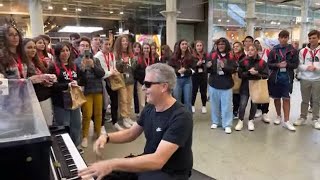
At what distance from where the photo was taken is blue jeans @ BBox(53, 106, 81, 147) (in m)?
3.22

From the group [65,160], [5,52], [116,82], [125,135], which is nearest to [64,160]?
[65,160]

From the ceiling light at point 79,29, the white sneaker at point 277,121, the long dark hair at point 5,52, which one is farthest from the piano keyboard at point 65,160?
the ceiling light at point 79,29

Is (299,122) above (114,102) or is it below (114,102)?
below

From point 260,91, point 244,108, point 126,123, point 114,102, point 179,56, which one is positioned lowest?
point 126,123

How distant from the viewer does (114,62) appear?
14.3ft

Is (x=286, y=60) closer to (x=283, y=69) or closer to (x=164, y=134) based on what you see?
(x=283, y=69)

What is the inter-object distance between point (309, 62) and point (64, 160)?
13.3ft

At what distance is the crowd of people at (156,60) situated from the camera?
3.28m

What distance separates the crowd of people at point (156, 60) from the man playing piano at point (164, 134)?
173 cm

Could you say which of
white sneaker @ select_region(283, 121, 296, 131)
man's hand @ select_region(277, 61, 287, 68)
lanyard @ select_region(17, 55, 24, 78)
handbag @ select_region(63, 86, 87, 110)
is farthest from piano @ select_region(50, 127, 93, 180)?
white sneaker @ select_region(283, 121, 296, 131)

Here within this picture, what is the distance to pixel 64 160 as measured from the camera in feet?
5.08

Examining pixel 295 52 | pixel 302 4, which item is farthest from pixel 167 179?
pixel 302 4

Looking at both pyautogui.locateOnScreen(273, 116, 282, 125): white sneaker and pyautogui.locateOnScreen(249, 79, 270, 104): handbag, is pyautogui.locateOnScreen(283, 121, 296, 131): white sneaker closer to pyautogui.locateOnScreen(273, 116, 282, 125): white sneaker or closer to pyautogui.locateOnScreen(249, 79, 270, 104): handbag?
pyautogui.locateOnScreen(273, 116, 282, 125): white sneaker

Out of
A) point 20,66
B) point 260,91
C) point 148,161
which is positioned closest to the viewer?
point 148,161
